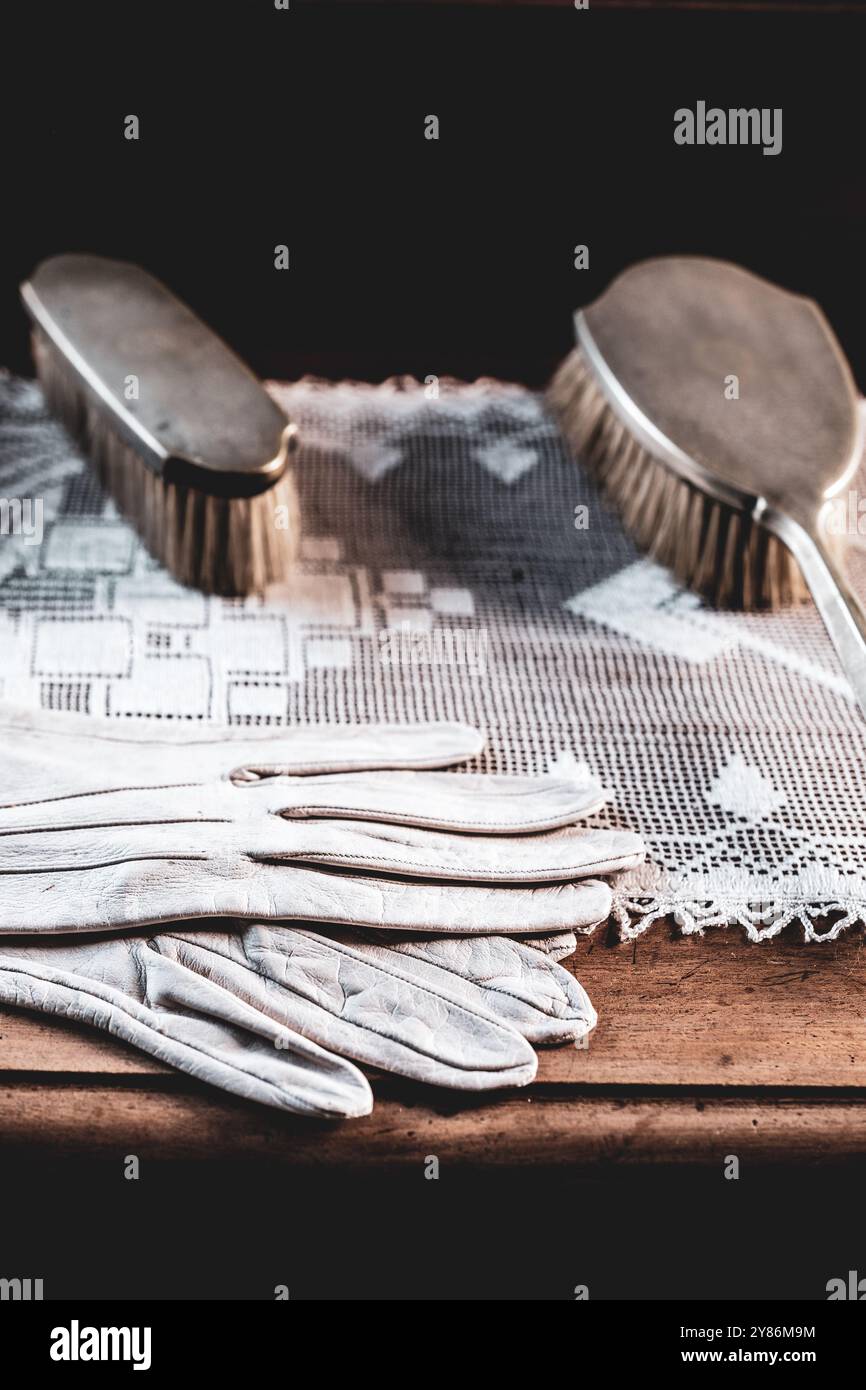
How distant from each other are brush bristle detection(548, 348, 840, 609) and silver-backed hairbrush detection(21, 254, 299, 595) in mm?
187

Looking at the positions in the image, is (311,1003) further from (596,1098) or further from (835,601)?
(835,601)

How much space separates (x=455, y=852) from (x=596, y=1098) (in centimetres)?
11

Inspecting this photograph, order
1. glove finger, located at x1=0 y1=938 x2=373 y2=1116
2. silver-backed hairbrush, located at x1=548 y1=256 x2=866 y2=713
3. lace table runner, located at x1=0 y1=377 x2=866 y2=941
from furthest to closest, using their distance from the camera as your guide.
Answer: silver-backed hairbrush, located at x1=548 y1=256 x2=866 y2=713 < lace table runner, located at x1=0 y1=377 x2=866 y2=941 < glove finger, located at x1=0 y1=938 x2=373 y2=1116

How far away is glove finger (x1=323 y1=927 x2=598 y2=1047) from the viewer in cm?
53

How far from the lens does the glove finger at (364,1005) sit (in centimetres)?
51

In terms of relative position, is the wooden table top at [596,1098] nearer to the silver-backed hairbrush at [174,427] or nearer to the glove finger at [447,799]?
the glove finger at [447,799]

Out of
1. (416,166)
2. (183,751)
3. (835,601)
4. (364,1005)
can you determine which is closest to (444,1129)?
(364,1005)

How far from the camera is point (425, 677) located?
68 centimetres

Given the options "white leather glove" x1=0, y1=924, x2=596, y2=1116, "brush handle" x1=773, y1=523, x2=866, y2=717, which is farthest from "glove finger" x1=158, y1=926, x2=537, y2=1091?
"brush handle" x1=773, y1=523, x2=866, y2=717

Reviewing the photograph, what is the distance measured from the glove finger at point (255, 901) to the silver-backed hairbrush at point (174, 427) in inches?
8.6

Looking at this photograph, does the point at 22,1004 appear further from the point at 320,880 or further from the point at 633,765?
the point at 633,765

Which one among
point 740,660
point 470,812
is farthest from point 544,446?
point 470,812

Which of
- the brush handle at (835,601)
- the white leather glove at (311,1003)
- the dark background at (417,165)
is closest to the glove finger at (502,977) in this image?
the white leather glove at (311,1003)

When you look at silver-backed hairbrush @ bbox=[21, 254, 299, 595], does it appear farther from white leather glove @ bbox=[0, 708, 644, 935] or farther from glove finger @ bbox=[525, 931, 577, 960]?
glove finger @ bbox=[525, 931, 577, 960]
